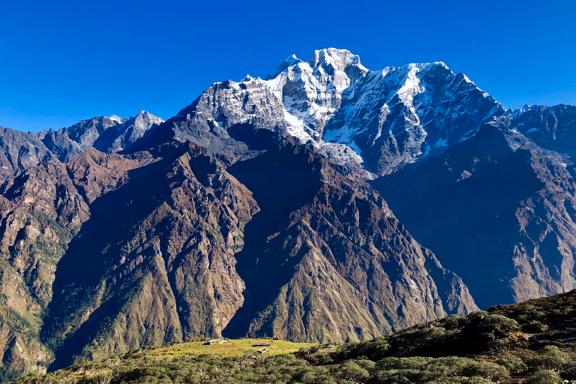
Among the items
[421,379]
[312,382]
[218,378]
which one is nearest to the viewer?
[421,379]

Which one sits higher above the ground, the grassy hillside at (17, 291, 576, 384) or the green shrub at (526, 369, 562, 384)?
the grassy hillside at (17, 291, 576, 384)

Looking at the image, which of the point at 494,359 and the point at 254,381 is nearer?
the point at 494,359

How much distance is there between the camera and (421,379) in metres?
56.3

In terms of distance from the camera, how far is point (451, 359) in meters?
62.0

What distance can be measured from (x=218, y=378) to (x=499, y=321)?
1870 inches

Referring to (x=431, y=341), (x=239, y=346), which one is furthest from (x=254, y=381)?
(x=239, y=346)

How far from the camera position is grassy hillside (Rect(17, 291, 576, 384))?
55.2 metres

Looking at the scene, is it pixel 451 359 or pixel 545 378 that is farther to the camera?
pixel 451 359

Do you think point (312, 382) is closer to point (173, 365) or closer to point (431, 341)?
point (431, 341)

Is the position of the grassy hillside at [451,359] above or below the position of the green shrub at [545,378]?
above

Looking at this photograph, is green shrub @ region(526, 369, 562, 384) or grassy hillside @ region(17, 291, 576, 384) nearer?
green shrub @ region(526, 369, 562, 384)

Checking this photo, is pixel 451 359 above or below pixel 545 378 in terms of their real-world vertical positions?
above

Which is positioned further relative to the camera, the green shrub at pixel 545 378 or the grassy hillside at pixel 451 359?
the grassy hillside at pixel 451 359

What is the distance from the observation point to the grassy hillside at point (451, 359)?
55.2 meters
